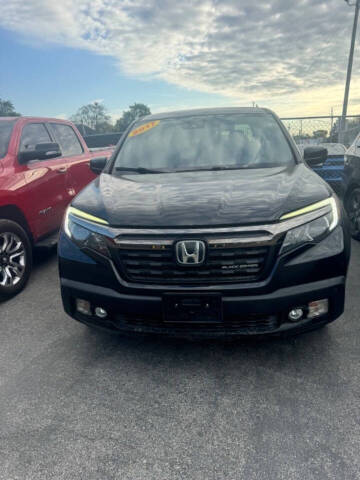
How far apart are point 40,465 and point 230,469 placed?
3.04 ft

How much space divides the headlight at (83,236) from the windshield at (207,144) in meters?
0.95

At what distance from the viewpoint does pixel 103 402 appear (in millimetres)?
2174

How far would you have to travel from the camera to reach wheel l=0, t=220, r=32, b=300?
11.6 feet

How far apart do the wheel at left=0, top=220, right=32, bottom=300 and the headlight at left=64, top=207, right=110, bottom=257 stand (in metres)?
1.39

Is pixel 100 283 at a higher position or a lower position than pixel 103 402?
higher

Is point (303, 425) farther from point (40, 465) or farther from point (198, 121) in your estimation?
point (198, 121)

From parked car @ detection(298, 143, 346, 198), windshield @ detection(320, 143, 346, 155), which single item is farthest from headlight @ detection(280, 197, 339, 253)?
windshield @ detection(320, 143, 346, 155)

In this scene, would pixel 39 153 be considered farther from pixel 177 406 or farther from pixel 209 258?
pixel 177 406

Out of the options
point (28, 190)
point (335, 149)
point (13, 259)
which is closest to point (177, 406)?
point (13, 259)

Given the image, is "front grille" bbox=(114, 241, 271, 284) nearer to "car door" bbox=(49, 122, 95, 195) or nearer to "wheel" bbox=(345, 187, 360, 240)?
"car door" bbox=(49, 122, 95, 195)

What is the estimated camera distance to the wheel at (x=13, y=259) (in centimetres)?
354

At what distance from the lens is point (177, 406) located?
2117 millimetres

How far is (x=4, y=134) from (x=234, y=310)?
343 centimetres

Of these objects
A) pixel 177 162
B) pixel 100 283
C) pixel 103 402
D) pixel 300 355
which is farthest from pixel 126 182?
pixel 300 355
